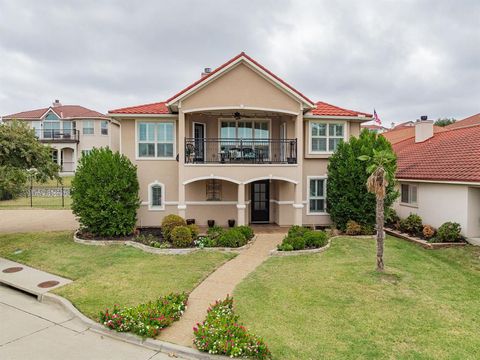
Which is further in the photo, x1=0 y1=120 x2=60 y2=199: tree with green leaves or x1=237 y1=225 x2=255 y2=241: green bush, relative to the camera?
x1=237 y1=225 x2=255 y2=241: green bush

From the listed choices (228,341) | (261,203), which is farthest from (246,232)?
(228,341)

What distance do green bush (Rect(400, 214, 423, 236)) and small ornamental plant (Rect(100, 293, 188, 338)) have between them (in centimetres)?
1266

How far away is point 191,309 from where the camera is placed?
300 inches

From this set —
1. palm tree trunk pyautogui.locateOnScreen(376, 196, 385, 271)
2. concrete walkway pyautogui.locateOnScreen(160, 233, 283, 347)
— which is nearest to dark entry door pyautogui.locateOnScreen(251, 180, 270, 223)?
concrete walkway pyautogui.locateOnScreen(160, 233, 283, 347)

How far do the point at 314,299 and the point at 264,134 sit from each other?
10497 millimetres

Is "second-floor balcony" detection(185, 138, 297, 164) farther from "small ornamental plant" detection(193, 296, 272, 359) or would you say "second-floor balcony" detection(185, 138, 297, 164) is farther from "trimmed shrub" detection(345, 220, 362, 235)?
"small ornamental plant" detection(193, 296, 272, 359)

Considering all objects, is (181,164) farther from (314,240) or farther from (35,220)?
(35,220)

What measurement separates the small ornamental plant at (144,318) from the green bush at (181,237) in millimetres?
5383

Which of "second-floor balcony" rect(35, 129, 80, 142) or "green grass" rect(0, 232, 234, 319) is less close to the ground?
"second-floor balcony" rect(35, 129, 80, 142)

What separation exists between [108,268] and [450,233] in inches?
521

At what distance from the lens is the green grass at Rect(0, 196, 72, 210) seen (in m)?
25.8

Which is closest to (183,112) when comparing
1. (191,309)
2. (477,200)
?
(191,309)

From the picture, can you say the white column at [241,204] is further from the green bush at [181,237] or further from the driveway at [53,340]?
the driveway at [53,340]

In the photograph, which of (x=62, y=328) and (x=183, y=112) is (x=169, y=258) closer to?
(x=62, y=328)
